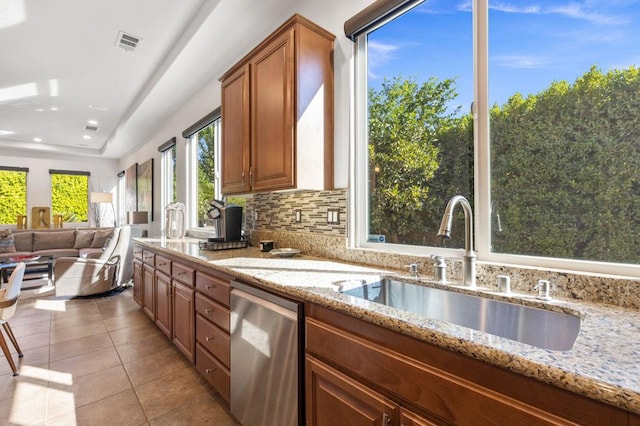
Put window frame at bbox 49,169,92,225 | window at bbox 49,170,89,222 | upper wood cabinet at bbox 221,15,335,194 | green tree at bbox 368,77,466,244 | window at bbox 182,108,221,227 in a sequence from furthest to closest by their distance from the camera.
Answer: window at bbox 49,170,89,222
window frame at bbox 49,169,92,225
window at bbox 182,108,221,227
upper wood cabinet at bbox 221,15,335,194
green tree at bbox 368,77,466,244

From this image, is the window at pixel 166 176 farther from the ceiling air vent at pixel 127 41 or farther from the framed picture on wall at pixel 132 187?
the ceiling air vent at pixel 127 41

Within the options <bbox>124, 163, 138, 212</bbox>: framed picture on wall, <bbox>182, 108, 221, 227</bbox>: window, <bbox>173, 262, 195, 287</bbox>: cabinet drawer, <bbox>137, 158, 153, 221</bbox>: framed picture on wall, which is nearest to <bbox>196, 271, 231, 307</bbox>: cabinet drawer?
<bbox>173, 262, 195, 287</bbox>: cabinet drawer

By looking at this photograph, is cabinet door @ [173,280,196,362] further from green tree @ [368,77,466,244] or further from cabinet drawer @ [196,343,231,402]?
green tree @ [368,77,466,244]

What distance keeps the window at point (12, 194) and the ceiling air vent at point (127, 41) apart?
6.29 meters

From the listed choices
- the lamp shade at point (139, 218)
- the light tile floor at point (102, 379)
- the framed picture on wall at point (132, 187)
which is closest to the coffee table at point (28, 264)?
the light tile floor at point (102, 379)

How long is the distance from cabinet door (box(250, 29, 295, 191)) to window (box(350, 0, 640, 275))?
43cm

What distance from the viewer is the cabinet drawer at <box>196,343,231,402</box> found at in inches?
69.1

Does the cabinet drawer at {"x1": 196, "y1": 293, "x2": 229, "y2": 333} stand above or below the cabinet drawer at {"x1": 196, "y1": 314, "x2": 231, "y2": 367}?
above

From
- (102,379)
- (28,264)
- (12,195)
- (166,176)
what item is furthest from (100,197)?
(102,379)

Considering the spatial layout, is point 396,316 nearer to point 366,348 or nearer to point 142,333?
point 366,348

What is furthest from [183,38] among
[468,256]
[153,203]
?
[153,203]

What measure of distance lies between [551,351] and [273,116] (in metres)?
1.84

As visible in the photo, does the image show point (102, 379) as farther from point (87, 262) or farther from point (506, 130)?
point (506, 130)

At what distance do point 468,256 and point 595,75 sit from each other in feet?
2.63
